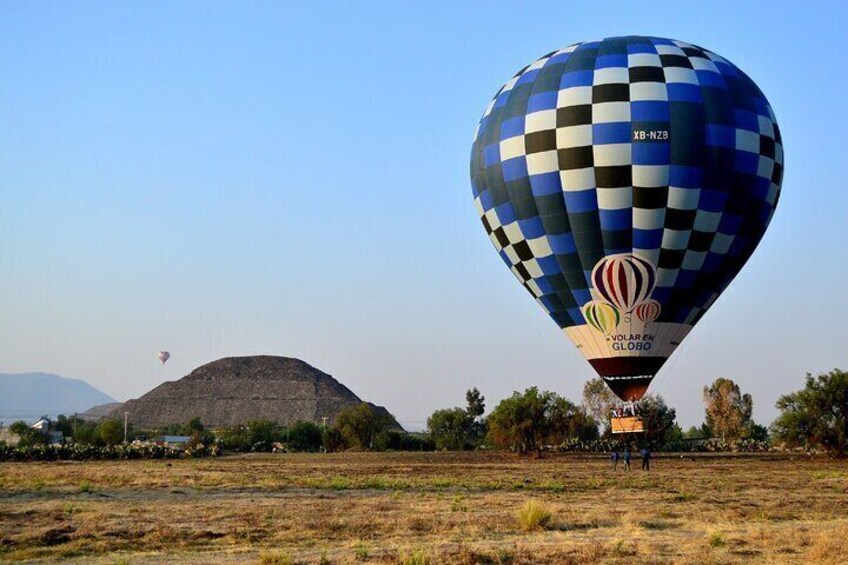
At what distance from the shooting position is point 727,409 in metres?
134

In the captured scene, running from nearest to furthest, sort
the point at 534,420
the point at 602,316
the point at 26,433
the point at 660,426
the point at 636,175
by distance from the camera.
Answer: the point at 636,175 < the point at 602,316 < the point at 534,420 < the point at 660,426 < the point at 26,433

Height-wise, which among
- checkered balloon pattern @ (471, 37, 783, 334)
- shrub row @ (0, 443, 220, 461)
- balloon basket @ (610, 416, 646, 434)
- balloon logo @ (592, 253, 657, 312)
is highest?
checkered balloon pattern @ (471, 37, 783, 334)

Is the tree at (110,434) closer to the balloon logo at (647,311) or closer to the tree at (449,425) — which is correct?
the tree at (449,425)

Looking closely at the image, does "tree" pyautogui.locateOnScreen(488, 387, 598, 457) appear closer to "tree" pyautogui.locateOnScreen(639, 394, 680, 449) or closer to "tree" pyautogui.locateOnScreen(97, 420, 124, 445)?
"tree" pyautogui.locateOnScreen(639, 394, 680, 449)

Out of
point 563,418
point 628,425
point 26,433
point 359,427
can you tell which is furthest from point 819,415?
point 26,433

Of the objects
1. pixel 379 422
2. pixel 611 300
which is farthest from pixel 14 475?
pixel 379 422

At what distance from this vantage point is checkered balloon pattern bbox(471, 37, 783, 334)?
3309 cm

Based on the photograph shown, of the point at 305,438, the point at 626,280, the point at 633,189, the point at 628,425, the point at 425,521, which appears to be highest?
the point at 633,189

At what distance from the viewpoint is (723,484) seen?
139 ft

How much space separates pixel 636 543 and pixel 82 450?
228 ft

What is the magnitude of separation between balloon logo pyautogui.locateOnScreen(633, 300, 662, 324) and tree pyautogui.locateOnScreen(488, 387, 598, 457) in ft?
162

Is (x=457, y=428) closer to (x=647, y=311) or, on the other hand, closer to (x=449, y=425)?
(x=449, y=425)

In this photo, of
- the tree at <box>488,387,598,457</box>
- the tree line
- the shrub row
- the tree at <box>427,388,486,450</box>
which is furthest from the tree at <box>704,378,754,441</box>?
the shrub row

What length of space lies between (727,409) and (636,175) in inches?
4291
